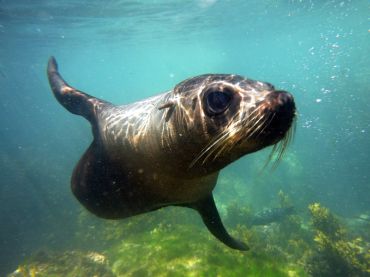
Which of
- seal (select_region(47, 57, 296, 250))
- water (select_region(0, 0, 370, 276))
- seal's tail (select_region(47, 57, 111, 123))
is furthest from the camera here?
water (select_region(0, 0, 370, 276))

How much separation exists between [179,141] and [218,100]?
0.47 metres

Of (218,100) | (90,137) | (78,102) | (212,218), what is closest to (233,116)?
(218,100)

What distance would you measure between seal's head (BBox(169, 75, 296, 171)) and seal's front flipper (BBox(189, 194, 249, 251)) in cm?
133

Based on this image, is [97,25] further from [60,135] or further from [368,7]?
[368,7]

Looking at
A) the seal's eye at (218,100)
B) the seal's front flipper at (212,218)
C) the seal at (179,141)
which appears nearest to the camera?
the seal at (179,141)

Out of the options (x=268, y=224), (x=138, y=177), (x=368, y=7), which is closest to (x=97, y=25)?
(x=268, y=224)

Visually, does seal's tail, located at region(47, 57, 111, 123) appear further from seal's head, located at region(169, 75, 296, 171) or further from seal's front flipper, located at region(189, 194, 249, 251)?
seal's head, located at region(169, 75, 296, 171)

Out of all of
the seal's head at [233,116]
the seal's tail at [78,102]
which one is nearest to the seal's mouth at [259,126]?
the seal's head at [233,116]

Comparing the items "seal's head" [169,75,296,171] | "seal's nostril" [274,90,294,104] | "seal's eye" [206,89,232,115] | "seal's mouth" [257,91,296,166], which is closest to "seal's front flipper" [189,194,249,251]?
"seal's head" [169,75,296,171]

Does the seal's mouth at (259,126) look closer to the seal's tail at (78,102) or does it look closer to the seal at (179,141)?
the seal at (179,141)

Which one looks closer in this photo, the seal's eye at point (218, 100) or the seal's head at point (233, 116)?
the seal's head at point (233, 116)

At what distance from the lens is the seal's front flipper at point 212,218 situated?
3471mm

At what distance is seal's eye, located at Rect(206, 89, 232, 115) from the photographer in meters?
2.00

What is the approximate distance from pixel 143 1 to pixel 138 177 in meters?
19.8
